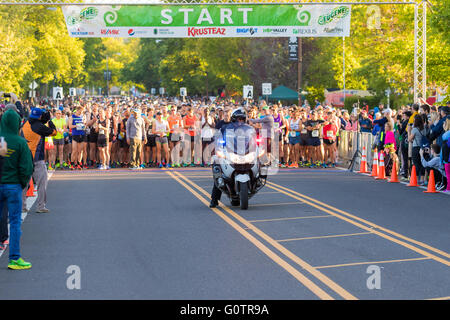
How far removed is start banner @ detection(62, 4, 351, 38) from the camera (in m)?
29.0

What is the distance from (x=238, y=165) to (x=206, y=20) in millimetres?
14315

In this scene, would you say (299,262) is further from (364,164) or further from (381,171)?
(364,164)

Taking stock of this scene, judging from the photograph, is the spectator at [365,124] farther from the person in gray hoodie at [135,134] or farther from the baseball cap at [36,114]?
the baseball cap at [36,114]

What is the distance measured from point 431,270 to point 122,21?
2173 centimetres

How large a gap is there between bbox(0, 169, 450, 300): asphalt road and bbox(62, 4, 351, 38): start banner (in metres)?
11.0

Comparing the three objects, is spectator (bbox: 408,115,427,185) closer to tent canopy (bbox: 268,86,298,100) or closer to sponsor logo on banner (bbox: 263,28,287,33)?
sponsor logo on banner (bbox: 263,28,287,33)

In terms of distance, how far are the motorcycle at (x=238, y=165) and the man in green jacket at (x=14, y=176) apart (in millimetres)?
6095

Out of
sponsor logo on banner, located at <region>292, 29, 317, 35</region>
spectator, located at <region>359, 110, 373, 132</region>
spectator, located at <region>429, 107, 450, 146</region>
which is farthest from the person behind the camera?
sponsor logo on banner, located at <region>292, 29, 317, 35</region>

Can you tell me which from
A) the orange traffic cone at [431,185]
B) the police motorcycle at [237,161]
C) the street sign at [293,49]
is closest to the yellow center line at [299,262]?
the police motorcycle at [237,161]

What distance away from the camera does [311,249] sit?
1102 centimetres

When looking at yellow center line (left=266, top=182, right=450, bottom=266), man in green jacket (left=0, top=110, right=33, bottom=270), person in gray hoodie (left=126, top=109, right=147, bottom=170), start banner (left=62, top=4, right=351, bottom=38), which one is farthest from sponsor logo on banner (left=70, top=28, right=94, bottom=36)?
man in green jacket (left=0, top=110, right=33, bottom=270)

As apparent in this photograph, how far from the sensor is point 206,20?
28938mm

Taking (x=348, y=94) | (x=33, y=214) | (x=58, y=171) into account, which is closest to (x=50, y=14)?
(x=348, y=94)

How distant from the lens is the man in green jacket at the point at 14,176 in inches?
387
